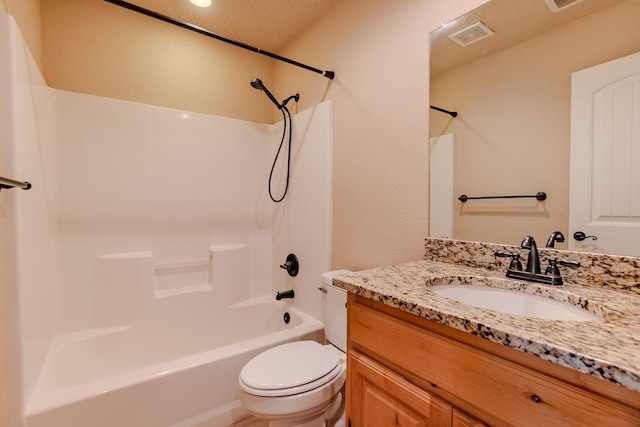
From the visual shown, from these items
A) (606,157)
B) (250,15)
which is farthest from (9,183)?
(606,157)

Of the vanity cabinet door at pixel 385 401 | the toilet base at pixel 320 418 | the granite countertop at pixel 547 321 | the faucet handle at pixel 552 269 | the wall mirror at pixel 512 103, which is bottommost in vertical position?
the toilet base at pixel 320 418

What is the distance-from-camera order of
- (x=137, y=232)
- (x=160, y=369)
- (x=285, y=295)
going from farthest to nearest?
1. (x=285, y=295)
2. (x=137, y=232)
3. (x=160, y=369)

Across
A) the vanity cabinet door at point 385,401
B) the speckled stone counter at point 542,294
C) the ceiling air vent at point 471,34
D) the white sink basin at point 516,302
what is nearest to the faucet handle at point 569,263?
the speckled stone counter at point 542,294

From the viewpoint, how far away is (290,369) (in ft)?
4.16

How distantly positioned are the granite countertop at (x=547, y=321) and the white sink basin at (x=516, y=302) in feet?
0.06

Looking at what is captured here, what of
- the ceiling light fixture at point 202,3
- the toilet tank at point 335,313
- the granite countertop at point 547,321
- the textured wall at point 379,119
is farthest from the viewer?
the ceiling light fixture at point 202,3

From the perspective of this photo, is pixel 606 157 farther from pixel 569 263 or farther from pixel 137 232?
pixel 137 232

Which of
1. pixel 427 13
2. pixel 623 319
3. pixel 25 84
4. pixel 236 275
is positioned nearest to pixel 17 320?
pixel 25 84

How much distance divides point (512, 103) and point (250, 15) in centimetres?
178

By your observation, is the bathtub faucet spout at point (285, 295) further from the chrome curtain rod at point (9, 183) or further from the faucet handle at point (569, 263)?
the faucet handle at point (569, 263)

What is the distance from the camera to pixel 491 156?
1.16 metres

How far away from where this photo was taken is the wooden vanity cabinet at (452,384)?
18.9 inches

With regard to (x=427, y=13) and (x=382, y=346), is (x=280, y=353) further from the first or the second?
(x=427, y=13)

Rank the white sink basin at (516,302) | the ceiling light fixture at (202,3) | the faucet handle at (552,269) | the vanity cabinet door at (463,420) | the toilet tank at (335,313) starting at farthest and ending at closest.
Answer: the ceiling light fixture at (202,3)
the toilet tank at (335,313)
the faucet handle at (552,269)
the white sink basin at (516,302)
the vanity cabinet door at (463,420)
